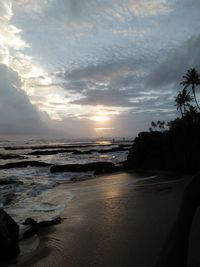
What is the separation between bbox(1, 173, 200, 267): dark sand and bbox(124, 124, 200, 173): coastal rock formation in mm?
18050

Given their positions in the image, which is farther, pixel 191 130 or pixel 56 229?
pixel 191 130

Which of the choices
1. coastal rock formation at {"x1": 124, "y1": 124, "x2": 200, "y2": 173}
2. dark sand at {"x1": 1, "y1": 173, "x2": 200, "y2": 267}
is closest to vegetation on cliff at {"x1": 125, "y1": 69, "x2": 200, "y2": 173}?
coastal rock formation at {"x1": 124, "y1": 124, "x2": 200, "y2": 173}

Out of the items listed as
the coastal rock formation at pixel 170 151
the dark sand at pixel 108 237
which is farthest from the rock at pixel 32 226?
the coastal rock formation at pixel 170 151

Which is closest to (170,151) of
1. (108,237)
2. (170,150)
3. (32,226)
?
(170,150)

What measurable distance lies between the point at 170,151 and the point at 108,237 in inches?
976

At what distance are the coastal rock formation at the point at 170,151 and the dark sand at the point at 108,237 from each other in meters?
18.0

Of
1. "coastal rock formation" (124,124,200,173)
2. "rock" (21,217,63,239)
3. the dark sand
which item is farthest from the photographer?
"coastal rock formation" (124,124,200,173)

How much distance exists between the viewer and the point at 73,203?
12.7 metres

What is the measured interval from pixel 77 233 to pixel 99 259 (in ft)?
7.05

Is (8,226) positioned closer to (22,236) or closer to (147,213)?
(22,236)

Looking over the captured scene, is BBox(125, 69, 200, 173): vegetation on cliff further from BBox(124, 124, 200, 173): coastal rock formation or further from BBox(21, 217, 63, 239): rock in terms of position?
BBox(21, 217, 63, 239): rock

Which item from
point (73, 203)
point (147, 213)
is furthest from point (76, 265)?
point (73, 203)

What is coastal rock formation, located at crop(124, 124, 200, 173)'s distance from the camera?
2889 centimetres

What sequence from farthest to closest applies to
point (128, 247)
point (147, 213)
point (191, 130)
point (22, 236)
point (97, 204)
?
point (191, 130), point (97, 204), point (147, 213), point (22, 236), point (128, 247)
